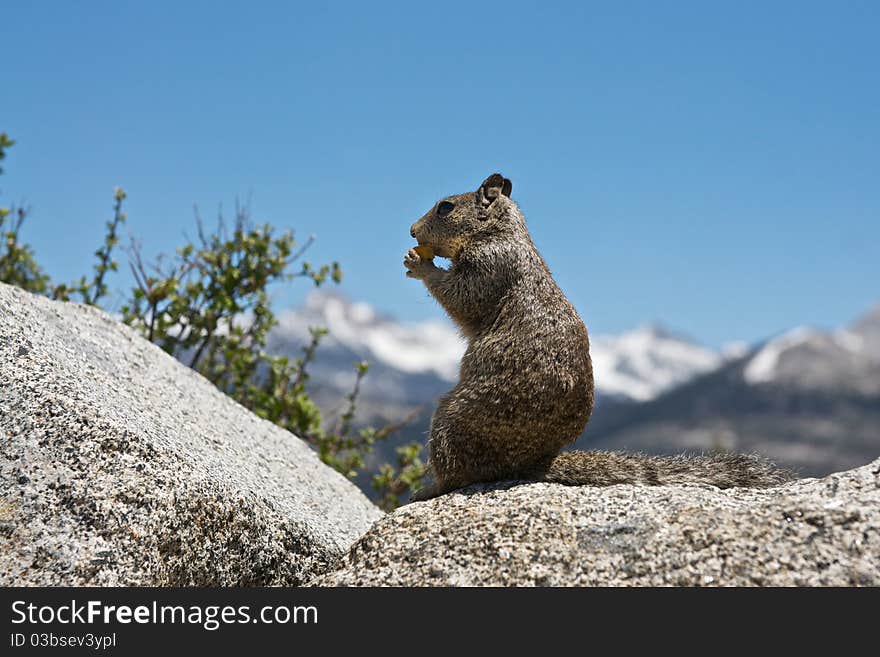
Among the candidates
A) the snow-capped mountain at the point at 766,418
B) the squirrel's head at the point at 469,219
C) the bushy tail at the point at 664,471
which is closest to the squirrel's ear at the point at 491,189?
the squirrel's head at the point at 469,219

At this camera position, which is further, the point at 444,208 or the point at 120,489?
the point at 444,208

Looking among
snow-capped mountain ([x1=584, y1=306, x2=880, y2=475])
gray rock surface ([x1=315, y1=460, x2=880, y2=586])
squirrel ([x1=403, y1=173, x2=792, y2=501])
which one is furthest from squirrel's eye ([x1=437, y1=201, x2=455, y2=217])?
snow-capped mountain ([x1=584, y1=306, x2=880, y2=475])

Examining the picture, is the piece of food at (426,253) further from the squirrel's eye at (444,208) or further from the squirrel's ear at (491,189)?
the squirrel's ear at (491,189)

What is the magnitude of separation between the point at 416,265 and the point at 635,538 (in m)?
3.43

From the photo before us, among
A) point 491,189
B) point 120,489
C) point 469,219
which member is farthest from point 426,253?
point 120,489

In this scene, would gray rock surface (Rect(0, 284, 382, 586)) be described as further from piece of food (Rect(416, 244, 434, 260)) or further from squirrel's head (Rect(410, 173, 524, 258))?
squirrel's head (Rect(410, 173, 524, 258))

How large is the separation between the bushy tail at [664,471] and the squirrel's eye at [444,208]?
8.42 feet

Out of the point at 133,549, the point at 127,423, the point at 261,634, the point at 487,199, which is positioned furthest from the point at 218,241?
the point at 261,634

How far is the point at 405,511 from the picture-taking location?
7.02m

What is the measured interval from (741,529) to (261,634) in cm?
305

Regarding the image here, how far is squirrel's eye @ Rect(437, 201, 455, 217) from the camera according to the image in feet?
28.0

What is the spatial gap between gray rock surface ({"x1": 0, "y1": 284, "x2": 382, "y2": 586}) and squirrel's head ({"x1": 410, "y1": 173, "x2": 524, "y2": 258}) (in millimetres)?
2653

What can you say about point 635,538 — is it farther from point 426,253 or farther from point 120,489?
point 426,253

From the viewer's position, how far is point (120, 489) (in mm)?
6246
